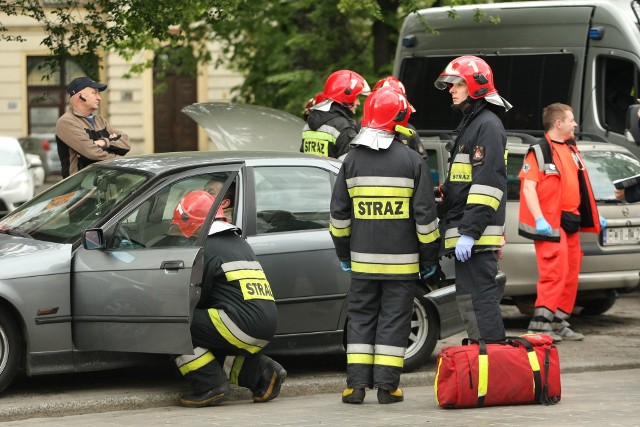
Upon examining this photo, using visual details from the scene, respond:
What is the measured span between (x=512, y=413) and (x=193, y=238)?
207 centimetres

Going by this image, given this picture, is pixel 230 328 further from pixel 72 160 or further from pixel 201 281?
pixel 72 160

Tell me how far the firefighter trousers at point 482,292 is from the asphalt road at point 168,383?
550mm

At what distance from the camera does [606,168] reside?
37.6ft

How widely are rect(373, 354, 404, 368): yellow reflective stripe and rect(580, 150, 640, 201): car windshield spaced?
392 cm

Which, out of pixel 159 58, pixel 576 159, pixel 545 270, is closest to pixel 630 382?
pixel 545 270

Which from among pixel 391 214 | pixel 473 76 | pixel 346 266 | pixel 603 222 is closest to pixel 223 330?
pixel 346 266

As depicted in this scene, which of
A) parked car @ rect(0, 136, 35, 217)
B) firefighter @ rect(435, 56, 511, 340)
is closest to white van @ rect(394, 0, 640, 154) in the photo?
firefighter @ rect(435, 56, 511, 340)

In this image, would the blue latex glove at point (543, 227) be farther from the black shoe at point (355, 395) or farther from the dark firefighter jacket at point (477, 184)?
the black shoe at point (355, 395)

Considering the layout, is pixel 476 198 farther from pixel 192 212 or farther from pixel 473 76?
pixel 192 212

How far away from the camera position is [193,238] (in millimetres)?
7957

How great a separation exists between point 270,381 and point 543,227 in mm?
3098

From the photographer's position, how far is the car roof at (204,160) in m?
8.46

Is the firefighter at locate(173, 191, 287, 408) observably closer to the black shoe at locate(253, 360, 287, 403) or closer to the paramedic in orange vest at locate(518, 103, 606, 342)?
the black shoe at locate(253, 360, 287, 403)

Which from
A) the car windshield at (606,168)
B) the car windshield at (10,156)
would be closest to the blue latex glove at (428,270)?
the car windshield at (606,168)
